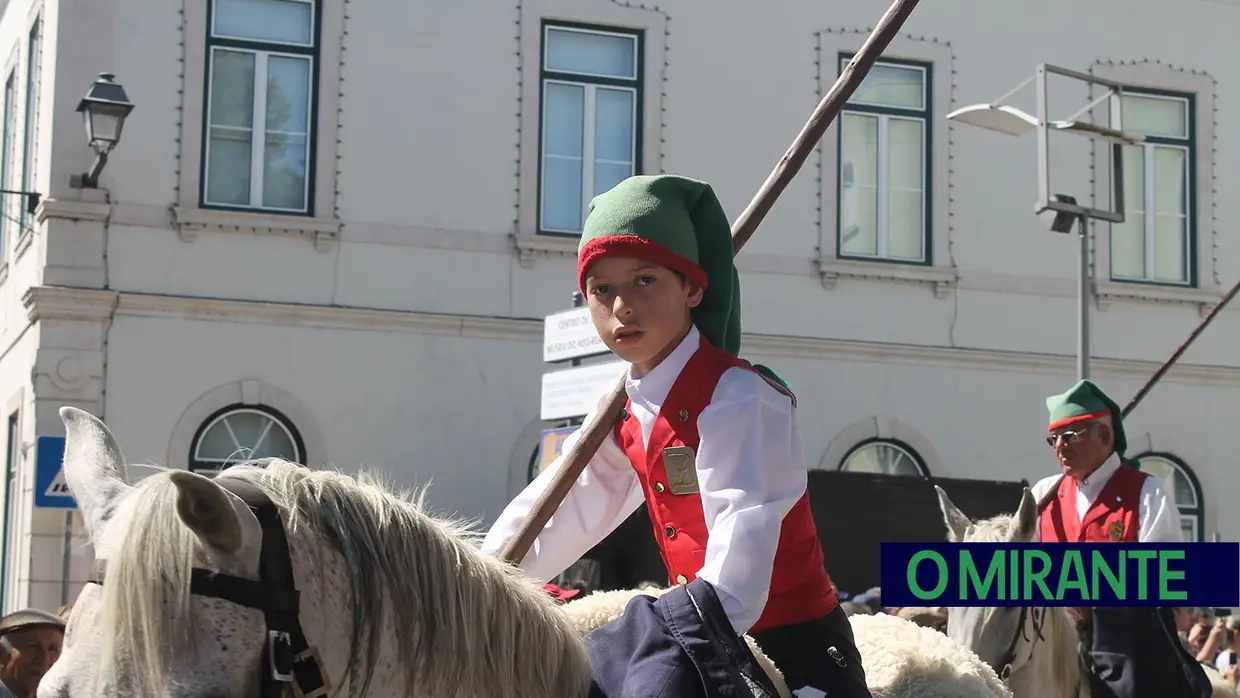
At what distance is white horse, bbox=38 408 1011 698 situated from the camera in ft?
7.32

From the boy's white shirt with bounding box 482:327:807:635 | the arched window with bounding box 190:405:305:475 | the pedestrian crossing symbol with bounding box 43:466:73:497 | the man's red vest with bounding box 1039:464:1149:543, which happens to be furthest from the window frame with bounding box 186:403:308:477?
the boy's white shirt with bounding box 482:327:807:635

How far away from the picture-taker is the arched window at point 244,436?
1552 centimetres

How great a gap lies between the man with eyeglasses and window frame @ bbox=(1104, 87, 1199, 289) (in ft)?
42.0

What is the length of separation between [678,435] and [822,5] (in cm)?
1568

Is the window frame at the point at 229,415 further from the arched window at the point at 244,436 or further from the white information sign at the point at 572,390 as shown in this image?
the white information sign at the point at 572,390

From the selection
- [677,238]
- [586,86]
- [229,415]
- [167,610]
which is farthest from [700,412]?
[586,86]

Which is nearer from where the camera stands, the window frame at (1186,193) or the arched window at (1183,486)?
the arched window at (1183,486)

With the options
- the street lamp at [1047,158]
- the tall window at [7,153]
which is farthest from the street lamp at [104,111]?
the street lamp at [1047,158]

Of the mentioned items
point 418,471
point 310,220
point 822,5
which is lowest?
point 418,471

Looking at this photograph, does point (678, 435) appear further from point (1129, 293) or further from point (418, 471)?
point (1129, 293)

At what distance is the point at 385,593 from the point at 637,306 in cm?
84

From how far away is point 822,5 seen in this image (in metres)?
18.1

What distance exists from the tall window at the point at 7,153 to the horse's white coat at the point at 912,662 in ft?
53.4

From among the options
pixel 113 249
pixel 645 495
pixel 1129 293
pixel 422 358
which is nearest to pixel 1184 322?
pixel 1129 293
